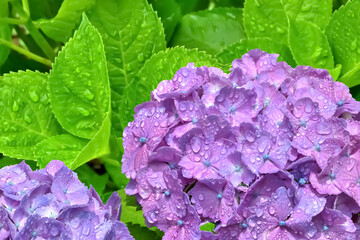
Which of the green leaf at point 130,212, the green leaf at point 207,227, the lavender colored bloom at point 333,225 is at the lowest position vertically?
the green leaf at point 130,212

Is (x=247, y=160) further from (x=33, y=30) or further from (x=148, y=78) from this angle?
(x=33, y=30)

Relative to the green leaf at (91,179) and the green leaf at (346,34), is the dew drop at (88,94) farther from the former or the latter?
the green leaf at (346,34)

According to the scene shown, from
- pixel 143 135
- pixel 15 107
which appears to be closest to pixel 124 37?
pixel 15 107

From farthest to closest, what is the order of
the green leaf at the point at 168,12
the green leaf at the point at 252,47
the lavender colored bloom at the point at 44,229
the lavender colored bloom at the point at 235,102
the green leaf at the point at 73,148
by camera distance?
the green leaf at the point at 168,12
the green leaf at the point at 252,47
the green leaf at the point at 73,148
the lavender colored bloom at the point at 235,102
the lavender colored bloom at the point at 44,229

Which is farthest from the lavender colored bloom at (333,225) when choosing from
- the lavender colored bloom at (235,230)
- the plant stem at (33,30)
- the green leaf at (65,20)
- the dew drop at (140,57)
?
the plant stem at (33,30)

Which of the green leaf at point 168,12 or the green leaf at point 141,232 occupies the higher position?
the green leaf at point 168,12

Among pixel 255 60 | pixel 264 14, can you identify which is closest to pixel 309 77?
pixel 255 60

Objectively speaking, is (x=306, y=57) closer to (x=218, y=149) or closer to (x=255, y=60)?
(x=255, y=60)
